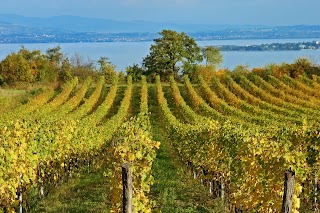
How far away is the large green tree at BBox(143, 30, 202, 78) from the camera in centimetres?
5891

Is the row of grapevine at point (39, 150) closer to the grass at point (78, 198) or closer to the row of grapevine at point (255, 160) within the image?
the grass at point (78, 198)

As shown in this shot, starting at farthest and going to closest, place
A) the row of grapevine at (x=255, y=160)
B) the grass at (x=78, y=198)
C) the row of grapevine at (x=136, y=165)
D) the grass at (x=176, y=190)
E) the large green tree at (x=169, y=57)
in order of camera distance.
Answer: the large green tree at (x=169, y=57), the grass at (x=78, y=198), the grass at (x=176, y=190), the row of grapevine at (x=136, y=165), the row of grapevine at (x=255, y=160)

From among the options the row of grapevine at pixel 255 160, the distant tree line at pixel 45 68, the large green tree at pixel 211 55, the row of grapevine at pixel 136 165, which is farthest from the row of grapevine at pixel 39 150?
the large green tree at pixel 211 55

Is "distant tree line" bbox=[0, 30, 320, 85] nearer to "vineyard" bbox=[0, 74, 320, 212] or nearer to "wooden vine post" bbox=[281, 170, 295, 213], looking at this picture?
"vineyard" bbox=[0, 74, 320, 212]

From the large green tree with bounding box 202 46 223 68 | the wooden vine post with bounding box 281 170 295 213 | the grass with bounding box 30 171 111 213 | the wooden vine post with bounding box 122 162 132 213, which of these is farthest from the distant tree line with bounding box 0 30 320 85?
the wooden vine post with bounding box 122 162 132 213

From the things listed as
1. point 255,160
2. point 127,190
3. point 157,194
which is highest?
point 127,190

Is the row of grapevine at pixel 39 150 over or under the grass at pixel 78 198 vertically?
over

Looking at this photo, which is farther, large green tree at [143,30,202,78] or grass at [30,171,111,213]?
large green tree at [143,30,202,78]

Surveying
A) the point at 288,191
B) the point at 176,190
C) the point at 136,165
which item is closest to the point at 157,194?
the point at 176,190

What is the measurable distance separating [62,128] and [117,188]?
18.2ft

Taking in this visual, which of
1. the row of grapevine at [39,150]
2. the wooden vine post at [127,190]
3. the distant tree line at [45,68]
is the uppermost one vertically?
the wooden vine post at [127,190]

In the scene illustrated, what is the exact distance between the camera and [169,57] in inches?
2370

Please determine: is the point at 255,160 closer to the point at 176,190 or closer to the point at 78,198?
the point at 176,190

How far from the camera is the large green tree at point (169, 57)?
193 ft
